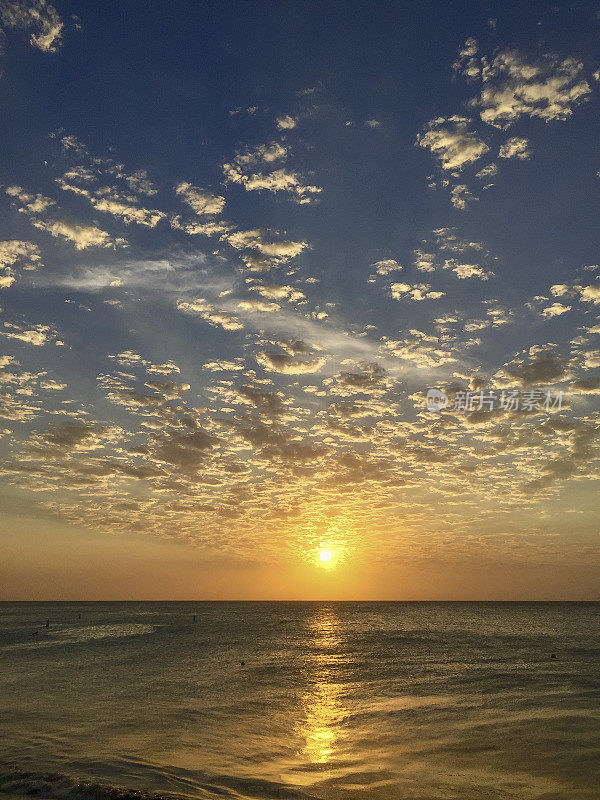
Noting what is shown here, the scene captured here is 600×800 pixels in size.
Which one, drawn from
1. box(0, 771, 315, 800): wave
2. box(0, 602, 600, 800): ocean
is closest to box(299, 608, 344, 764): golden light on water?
box(0, 602, 600, 800): ocean

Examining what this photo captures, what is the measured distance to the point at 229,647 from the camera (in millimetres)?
68688

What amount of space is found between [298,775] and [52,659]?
43.2m

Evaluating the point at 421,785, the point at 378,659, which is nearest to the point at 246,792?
the point at 421,785

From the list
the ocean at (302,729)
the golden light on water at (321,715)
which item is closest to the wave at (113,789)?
the ocean at (302,729)

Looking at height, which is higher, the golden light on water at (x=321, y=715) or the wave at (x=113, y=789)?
the wave at (x=113, y=789)

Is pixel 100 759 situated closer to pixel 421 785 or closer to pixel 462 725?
pixel 421 785

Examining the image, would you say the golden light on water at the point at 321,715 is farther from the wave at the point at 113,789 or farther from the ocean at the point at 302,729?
the wave at the point at 113,789

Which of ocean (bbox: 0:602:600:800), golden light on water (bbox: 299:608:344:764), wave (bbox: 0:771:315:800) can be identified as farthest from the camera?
golden light on water (bbox: 299:608:344:764)

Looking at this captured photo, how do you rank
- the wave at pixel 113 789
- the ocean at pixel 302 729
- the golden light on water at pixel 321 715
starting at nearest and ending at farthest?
the wave at pixel 113 789
the ocean at pixel 302 729
the golden light on water at pixel 321 715

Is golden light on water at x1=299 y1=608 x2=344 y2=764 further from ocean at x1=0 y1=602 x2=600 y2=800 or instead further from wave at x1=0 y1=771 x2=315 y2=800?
wave at x1=0 y1=771 x2=315 y2=800

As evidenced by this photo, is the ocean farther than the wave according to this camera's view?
Yes

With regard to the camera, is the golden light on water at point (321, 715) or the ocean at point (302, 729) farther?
the golden light on water at point (321, 715)

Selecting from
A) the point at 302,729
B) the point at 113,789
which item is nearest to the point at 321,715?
the point at 302,729

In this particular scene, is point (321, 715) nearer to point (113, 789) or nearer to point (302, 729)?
point (302, 729)
